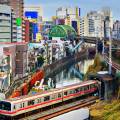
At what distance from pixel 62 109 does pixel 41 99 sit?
5.44ft

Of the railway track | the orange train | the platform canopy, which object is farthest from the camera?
the platform canopy

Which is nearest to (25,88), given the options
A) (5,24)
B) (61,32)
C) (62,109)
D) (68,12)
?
(62,109)

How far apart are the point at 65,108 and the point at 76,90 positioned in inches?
113

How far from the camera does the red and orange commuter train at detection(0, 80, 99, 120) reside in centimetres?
2158

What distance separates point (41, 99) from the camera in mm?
23812

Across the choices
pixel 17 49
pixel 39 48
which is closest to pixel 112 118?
pixel 17 49

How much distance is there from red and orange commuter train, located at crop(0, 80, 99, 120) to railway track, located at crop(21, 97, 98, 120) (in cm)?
40

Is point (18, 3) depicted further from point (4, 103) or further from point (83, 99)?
point (4, 103)

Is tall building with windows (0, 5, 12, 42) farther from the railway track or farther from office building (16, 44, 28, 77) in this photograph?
the railway track

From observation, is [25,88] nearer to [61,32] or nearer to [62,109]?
[62,109]

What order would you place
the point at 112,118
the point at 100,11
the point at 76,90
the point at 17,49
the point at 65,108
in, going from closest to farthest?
the point at 112,118
the point at 65,108
the point at 76,90
the point at 17,49
the point at 100,11

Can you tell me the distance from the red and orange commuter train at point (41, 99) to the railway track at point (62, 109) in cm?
40

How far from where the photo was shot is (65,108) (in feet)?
81.7

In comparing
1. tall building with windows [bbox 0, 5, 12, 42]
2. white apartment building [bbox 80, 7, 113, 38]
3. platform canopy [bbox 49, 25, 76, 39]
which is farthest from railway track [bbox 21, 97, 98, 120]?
white apartment building [bbox 80, 7, 113, 38]
